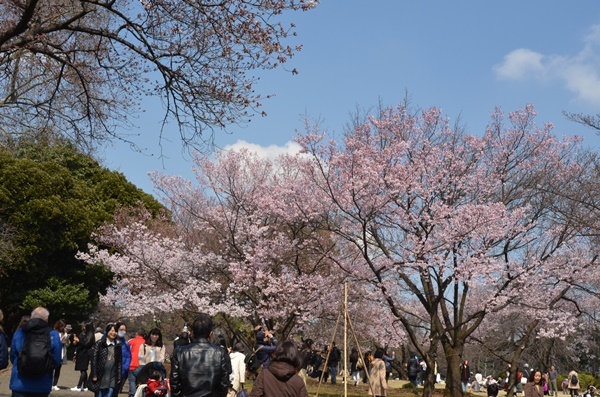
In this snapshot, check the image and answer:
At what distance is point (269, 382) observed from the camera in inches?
217

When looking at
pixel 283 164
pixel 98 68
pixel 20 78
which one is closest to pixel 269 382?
pixel 98 68

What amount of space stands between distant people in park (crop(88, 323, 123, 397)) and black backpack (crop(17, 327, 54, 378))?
2.96 metres

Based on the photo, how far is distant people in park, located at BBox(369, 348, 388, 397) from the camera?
12648mm

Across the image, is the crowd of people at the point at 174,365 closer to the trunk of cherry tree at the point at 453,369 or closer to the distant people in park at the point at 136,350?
the distant people in park at the point at 136,350

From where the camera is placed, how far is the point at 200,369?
541cm

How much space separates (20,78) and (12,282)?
21.0 meters

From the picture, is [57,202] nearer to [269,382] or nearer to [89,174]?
[89,174]

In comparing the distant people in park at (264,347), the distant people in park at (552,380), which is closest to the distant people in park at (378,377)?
the distant people in park at (264,347)

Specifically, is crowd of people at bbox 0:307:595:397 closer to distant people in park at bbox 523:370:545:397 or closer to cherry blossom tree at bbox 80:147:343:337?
distant people in park at bbox 523:370:545:397

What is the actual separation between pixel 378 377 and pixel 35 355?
7801mm

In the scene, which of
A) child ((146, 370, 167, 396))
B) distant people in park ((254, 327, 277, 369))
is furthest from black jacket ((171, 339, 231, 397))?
distant people in park ((254, 327, 277, 369))

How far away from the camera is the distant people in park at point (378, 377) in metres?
12.6

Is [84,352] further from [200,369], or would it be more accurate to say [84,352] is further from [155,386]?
[200,369]

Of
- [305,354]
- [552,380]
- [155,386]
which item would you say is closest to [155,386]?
[155,386]
